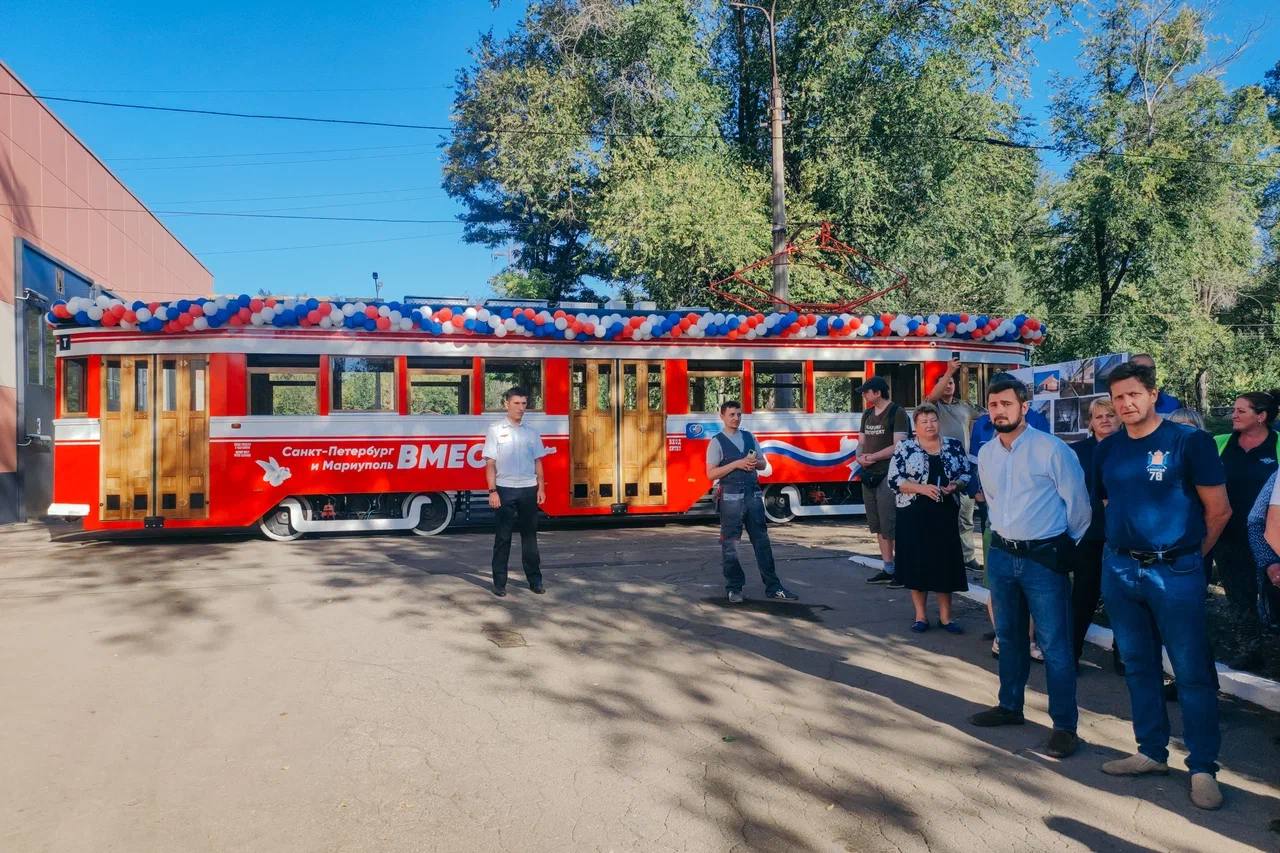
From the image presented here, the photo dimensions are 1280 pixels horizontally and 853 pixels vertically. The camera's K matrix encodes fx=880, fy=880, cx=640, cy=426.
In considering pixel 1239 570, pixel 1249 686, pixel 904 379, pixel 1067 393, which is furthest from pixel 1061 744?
pixel 904 379

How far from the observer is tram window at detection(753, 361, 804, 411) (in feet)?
44.6

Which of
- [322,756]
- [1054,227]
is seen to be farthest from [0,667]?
[1054,227]

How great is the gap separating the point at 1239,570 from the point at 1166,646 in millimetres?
2452

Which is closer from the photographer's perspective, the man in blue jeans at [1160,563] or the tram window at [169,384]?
the man in blue jeans at [1160,563]

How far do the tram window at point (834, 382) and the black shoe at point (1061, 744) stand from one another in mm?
9484

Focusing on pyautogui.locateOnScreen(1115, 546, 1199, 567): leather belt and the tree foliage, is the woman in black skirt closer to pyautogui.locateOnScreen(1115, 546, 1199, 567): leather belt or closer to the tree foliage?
pyautogui.locateOnScreen(1115, 546, 1199, 567): leather belt

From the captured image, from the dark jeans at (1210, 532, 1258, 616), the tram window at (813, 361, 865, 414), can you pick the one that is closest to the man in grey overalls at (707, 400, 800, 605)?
the dark jeans at (1210, 532, 1258, 616)

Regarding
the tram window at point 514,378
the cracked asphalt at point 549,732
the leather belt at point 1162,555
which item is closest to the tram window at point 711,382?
the tram window at point 514,378

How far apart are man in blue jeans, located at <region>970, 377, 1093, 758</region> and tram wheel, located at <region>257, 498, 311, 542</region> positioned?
9.74 meters

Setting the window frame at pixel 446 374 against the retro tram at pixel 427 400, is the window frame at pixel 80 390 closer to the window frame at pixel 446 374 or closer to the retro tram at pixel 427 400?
the retro tram at pixel 427 400

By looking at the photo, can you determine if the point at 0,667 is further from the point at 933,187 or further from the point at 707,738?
the point at 933,187

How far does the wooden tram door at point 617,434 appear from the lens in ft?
42.3

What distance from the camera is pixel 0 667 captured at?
5.86 metres

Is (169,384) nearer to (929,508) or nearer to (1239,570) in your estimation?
(929,508)
